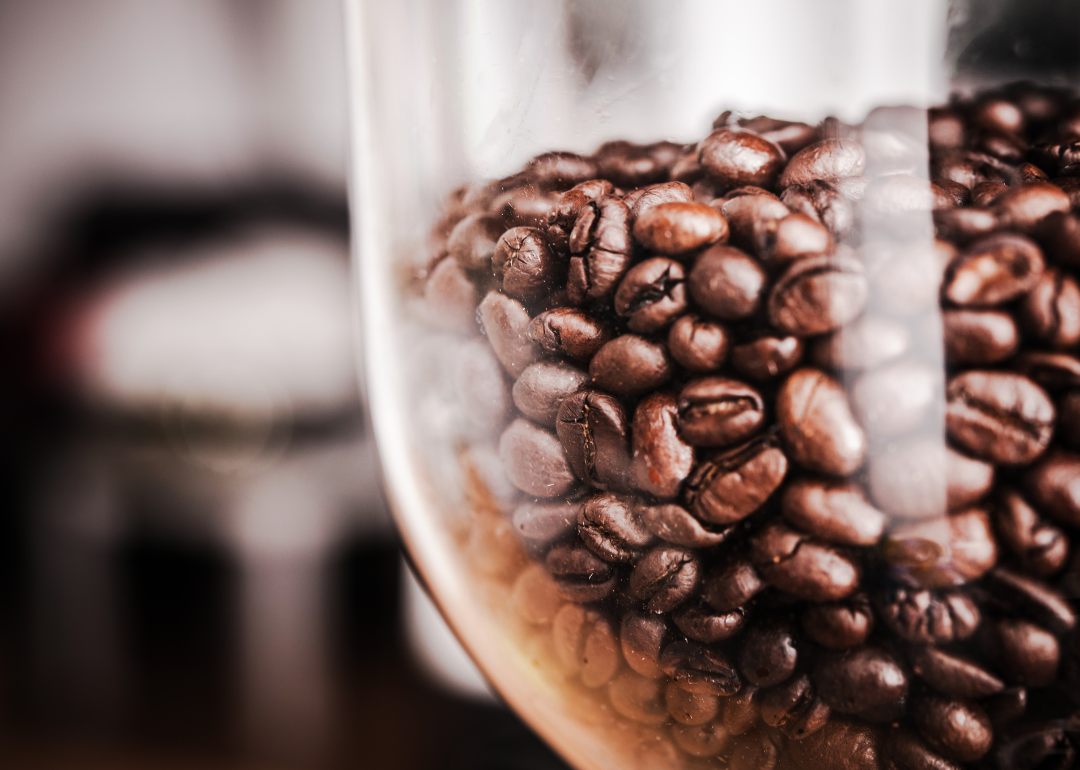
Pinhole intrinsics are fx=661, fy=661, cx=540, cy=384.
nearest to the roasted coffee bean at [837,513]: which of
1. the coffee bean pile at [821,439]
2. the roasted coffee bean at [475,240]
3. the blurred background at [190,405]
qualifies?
the coffee bean pile at [821,439]

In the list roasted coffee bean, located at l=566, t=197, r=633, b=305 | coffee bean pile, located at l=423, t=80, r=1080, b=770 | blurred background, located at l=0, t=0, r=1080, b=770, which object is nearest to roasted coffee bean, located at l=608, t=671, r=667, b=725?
coffee bean pile, located at l=423, t=80, r=1080, b=770

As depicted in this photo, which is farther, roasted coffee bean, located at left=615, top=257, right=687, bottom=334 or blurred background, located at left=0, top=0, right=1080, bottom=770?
blurred background, located at left=0, top=0, right=1080, bottom=770

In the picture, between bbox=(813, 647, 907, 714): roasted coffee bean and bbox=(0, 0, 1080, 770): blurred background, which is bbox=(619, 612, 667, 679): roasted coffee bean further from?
bbox=(0, 0, 1080, 770): blurred background

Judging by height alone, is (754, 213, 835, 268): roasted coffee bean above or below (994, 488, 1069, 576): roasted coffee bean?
above

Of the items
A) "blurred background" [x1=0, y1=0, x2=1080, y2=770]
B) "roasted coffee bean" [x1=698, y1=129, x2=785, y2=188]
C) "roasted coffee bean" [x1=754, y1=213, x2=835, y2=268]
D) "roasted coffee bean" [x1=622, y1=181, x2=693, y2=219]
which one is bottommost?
"blurred background" [x1=0, y1=0, x2=1080, y2=770]

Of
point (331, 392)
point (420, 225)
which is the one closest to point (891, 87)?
point (420, 225)

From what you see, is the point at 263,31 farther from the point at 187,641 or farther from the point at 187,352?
the point at 187,641

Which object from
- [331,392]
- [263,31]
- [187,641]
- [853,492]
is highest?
[263,31]
